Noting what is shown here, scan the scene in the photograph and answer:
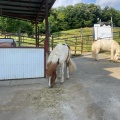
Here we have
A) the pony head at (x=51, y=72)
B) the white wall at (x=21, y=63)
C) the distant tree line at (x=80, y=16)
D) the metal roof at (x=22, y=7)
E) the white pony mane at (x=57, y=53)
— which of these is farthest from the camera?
the distant tree line at (x=80, y=16)

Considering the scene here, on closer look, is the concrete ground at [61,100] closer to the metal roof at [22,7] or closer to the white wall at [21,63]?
the white wall at [21,63]

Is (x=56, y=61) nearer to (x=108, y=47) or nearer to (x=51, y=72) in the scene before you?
(x=51, y=72)

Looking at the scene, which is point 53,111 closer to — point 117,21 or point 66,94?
point 66,94

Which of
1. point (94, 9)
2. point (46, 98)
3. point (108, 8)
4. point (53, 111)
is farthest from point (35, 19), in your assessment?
point (108, 8)

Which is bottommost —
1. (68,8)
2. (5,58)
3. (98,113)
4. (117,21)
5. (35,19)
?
(98,113)

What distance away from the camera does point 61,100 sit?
4.64m

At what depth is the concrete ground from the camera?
Answer: 3840mm

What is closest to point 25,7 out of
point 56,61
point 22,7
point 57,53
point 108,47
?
point 22,7

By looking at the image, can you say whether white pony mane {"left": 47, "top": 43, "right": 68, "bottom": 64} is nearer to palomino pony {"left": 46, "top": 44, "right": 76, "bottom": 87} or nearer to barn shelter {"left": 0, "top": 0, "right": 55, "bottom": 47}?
palomino pony {"left": 46, "top": 44, "right": 76, "bottom": 87}

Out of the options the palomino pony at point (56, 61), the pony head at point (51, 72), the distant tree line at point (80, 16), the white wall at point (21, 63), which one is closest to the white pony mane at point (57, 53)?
the palomino pony at point (56, 61)

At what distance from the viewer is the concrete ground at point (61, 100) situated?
3.84 meters

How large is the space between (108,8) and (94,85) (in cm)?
7366

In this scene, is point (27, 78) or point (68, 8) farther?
point (68, 8)

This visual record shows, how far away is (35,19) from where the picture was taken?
11.4 m
